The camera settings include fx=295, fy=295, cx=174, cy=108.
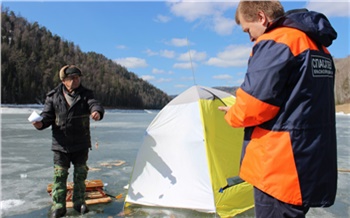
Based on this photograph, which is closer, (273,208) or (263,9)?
(273,208)

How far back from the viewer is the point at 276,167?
161cm

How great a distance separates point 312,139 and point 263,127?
0.26 metres

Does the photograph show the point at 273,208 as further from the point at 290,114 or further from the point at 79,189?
the point at 79,189

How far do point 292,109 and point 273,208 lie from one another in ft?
1.86

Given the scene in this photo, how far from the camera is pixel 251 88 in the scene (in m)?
1.62

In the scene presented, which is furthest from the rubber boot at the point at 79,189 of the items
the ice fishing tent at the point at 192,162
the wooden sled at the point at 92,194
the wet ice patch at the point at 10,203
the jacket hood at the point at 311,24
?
the jacket hood at the point at 311,24

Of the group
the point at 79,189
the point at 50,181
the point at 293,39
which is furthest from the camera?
the point at 50,181

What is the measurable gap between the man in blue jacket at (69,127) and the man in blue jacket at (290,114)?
2.47 m

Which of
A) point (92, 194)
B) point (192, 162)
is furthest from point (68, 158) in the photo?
point (192, 162)

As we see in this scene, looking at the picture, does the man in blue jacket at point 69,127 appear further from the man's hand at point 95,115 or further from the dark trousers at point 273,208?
the dark trousers at point 273,208

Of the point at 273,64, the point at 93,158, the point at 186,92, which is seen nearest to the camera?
the point at 273,64

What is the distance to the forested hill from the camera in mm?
69438

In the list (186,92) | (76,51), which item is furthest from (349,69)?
(186,92)

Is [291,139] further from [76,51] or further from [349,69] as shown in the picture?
[76,51]
